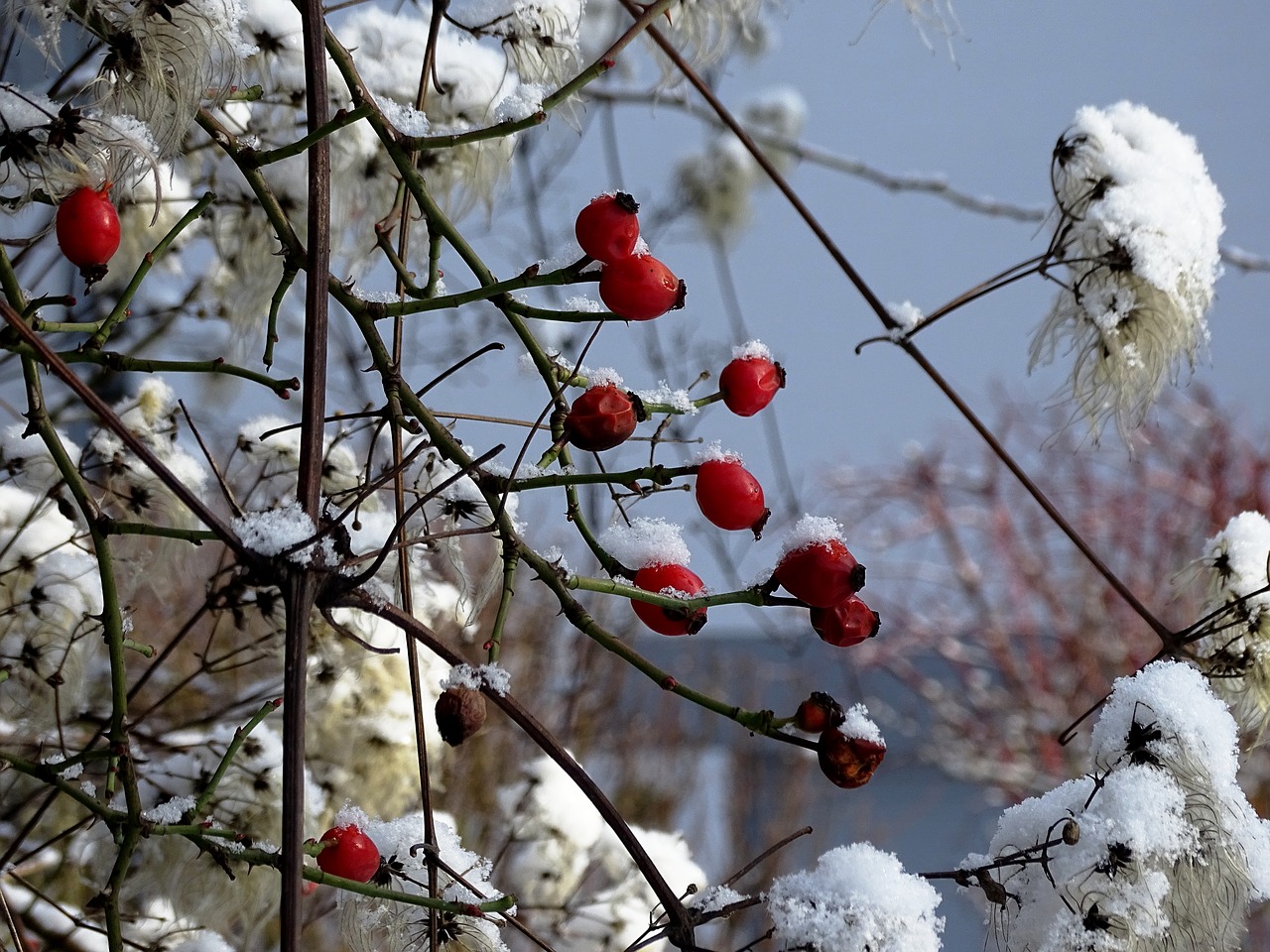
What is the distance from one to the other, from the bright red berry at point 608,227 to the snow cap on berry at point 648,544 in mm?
110

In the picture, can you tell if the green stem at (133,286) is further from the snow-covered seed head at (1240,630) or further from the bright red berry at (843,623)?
the snow-covered seed head at (1240,630)

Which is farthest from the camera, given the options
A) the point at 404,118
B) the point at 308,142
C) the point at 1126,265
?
the point at 1126,265

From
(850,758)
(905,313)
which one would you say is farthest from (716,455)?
(905,313)

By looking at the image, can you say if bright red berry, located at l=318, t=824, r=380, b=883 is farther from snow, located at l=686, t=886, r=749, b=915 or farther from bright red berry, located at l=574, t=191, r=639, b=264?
bright red berry, located at l=574, t=191, r=639, b=264

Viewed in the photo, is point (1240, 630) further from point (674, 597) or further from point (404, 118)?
point (404, 118)

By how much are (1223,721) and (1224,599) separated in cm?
13

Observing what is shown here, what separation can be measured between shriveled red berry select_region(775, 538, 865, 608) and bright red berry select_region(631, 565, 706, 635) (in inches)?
1.4

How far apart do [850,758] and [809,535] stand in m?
0.07

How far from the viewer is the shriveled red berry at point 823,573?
0.39 m

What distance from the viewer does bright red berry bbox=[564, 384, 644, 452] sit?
0.40m

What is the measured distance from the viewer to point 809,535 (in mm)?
396

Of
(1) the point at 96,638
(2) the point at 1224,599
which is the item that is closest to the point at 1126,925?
(2) the point at 1224,599

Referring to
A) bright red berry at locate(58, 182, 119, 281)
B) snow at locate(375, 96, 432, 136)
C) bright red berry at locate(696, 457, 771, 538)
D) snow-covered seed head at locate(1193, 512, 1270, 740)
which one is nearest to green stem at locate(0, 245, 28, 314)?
bright red berry at locate(58, 182, 119, 281)

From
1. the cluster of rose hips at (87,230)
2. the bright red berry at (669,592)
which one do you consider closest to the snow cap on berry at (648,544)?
the bright red berry at (669,592)
